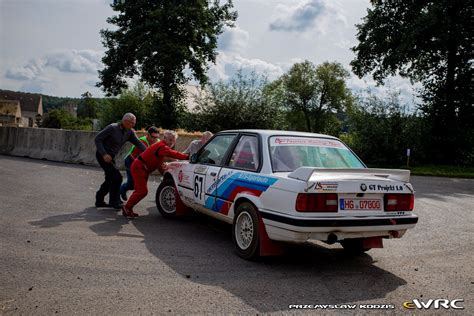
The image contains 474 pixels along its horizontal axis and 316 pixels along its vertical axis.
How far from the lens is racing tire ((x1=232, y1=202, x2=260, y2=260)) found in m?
5.43

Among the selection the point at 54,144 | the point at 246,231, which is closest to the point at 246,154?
the point at 246,231

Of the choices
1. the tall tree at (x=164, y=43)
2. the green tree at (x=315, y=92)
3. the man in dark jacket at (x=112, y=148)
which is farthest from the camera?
the green tree at (x=315, y=92)

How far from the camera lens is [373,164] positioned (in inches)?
965

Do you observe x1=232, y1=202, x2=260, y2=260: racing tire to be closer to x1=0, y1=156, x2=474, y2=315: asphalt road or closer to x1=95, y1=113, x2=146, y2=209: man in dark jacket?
x1=0, y1=156, x2=474, y2=315: asphalt road

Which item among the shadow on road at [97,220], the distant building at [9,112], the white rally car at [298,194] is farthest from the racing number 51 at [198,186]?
the distant building at [9,112]

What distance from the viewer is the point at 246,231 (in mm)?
5703

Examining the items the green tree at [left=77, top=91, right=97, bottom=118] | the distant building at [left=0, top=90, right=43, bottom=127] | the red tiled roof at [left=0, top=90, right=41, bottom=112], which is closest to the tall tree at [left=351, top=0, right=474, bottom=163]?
the green tree at [left=77, top=91, right=97, bottom=118]

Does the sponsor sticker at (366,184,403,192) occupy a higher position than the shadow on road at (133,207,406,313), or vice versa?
the sponsor sticker at (366,184,403,192)

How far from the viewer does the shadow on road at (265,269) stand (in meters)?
4.45

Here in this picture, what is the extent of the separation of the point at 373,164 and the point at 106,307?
22.4 meters

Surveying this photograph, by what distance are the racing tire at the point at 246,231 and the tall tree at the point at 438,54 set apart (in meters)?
22.3

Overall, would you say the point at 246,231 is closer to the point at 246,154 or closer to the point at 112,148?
the point at 246,154

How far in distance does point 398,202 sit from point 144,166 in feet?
15.1

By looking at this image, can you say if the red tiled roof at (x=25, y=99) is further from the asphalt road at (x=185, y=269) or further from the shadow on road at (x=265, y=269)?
the shadow on road at (x=265, y=269)
